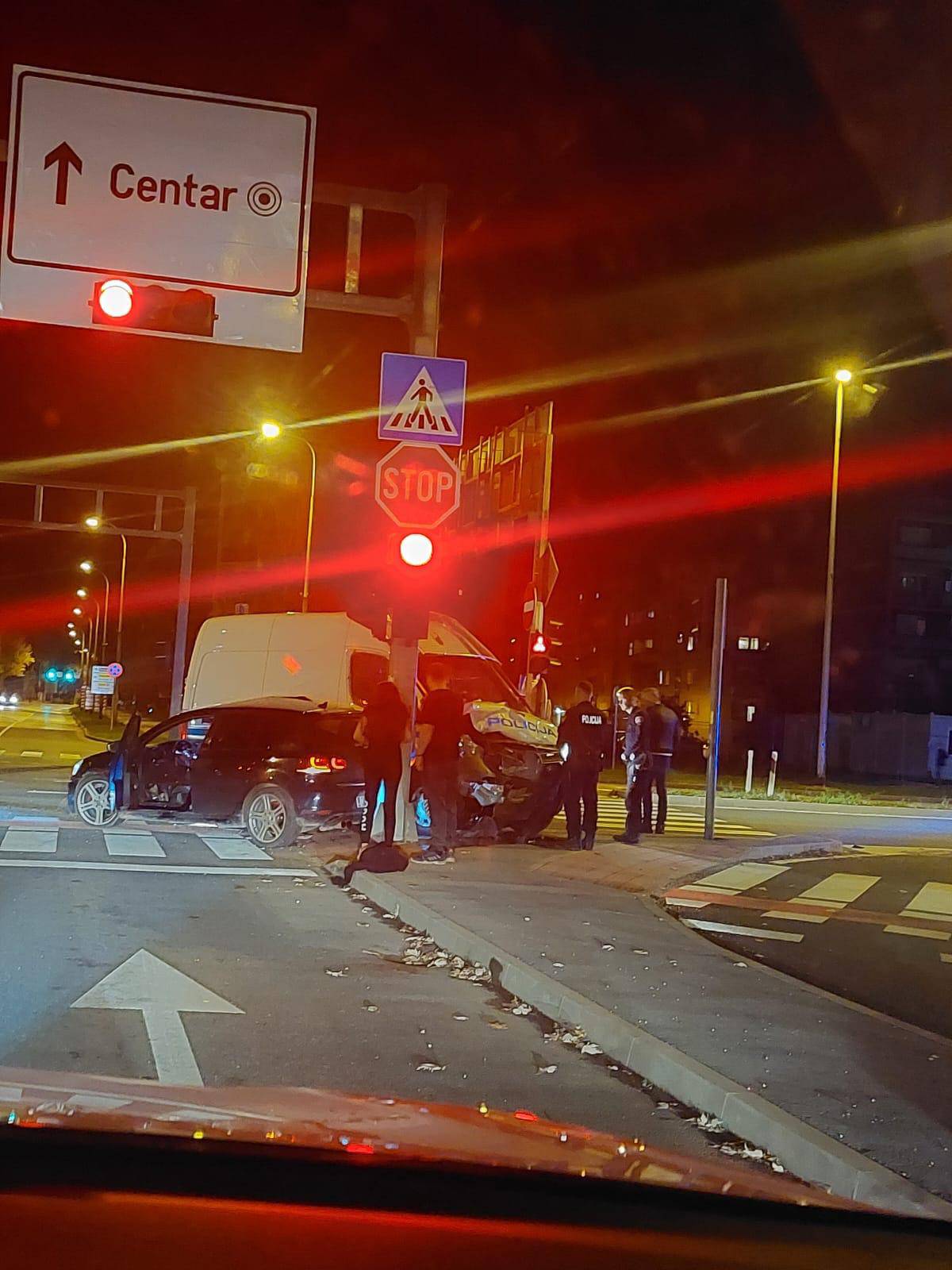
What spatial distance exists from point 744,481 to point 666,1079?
59.0m

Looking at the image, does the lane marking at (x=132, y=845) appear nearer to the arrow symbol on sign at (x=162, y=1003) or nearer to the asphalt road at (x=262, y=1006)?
the asphalt road at (x=262, y=1006)

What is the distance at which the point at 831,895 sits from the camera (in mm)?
13477

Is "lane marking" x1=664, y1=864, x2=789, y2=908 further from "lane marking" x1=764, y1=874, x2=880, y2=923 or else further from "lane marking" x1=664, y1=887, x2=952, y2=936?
"lane marking" x1=764, y1=874, x2=880, y2=923

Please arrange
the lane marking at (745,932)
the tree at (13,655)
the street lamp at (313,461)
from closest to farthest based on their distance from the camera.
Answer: the lane marking at (745,932), the street lamp at (313,461), the tree at (13,655)

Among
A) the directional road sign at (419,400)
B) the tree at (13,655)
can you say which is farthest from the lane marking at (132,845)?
the tree at (13,655)

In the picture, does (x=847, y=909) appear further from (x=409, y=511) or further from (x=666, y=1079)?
(x=666, y=1079)

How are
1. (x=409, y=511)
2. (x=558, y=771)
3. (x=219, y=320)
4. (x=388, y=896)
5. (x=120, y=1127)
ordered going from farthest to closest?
(x=558, y=771)
(x=409, y=511)
(x=219, y=320)
(x=388, y=896)
(x=120, y=1127)

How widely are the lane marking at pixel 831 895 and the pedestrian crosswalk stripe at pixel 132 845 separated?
20.4 feet

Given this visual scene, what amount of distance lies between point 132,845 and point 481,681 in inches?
246

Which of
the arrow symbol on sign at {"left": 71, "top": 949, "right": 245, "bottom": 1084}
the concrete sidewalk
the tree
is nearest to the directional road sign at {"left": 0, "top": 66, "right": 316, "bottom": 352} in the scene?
the concrete sidewalk

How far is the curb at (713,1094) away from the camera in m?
4.77

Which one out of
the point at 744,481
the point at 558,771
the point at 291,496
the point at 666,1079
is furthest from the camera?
the point at 744,481

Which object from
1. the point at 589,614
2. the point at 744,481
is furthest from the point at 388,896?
the point at 589,614

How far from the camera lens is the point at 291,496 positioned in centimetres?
5381
